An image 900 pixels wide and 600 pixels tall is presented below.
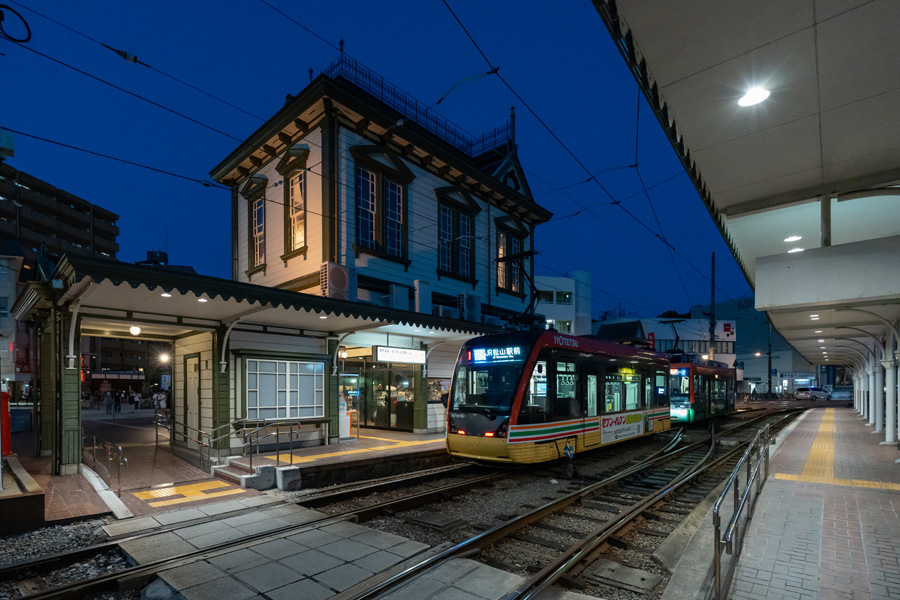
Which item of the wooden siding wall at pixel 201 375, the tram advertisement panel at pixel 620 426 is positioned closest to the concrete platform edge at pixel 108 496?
the wooden siding wall at pixel 201 375

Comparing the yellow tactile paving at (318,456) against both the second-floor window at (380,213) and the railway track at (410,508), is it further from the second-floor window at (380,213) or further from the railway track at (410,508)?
the second-floor window at (380,213)

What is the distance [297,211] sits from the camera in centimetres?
1736

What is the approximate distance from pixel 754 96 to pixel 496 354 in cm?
765

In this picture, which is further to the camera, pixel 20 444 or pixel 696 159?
pixel 20 444

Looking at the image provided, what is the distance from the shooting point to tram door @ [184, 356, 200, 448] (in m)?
12.6

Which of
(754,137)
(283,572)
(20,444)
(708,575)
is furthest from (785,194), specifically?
(20,444)

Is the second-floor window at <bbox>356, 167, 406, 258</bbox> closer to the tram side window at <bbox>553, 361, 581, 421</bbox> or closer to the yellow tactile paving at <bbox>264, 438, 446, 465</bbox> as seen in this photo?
the yellow tactile paving at <bbox>264, 438, 446, 465</bbox>

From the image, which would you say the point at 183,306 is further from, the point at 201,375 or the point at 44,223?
the point at 44,223

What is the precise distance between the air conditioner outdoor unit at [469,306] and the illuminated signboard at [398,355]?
4.25 metres

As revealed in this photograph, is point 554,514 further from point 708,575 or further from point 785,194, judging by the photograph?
point 785,194

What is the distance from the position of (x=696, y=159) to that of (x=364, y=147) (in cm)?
1334

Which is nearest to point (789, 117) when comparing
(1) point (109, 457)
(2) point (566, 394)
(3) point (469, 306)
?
(2) point (566, 394)

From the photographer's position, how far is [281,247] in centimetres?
1798

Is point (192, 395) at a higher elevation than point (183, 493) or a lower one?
higher
